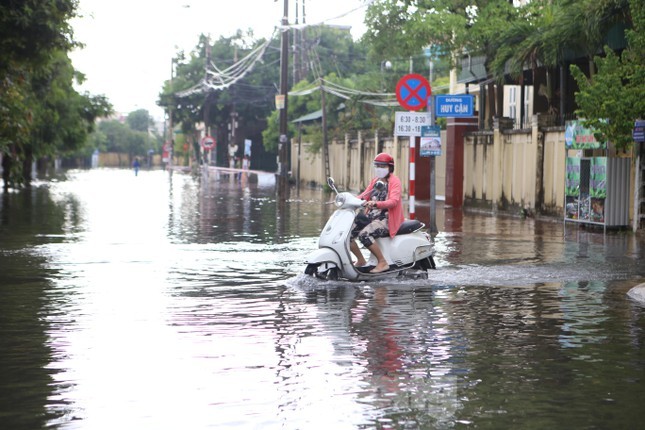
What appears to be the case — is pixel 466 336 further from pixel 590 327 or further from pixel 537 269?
pixel 537 269

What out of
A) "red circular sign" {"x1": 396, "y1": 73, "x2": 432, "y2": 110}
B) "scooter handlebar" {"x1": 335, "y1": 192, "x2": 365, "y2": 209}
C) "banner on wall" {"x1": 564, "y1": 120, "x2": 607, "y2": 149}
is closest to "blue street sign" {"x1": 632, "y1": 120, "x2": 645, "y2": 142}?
"banner on wall" {"x1": 564, "y1": 120, "x2": 607, "y2": 149}

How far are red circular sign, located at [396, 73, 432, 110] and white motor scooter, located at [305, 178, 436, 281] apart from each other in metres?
8.41

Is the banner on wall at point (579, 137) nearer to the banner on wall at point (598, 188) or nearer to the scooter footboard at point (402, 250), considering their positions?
the banner on wall at point (598, 188)

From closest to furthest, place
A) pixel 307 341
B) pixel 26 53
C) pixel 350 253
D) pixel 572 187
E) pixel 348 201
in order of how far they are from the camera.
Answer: pixel 307 341
pixel 348 201
pixel 350 253
pixel 572 187
pixel 26 53

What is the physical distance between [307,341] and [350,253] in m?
4.53

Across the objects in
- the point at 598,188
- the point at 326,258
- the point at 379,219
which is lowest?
the point at 326,258

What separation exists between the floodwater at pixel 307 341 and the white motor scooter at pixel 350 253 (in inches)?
8.3

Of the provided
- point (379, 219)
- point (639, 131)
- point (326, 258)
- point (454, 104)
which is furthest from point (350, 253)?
point (454, 104)

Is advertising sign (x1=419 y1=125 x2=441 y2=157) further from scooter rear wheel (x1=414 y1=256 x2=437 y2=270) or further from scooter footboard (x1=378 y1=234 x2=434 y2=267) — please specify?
scooter footboard (x1=378 y1=234 x2=434 y2=267)

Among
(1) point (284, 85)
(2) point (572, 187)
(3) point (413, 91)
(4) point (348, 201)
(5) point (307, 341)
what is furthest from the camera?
(1) point (284, 85)

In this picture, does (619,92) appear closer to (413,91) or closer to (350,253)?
(413,91)

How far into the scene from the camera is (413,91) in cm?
2297

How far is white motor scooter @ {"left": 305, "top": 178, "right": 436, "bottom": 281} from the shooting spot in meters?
13.9

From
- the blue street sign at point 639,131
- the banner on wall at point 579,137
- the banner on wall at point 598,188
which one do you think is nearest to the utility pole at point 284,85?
the banner on wall at point 579,137
